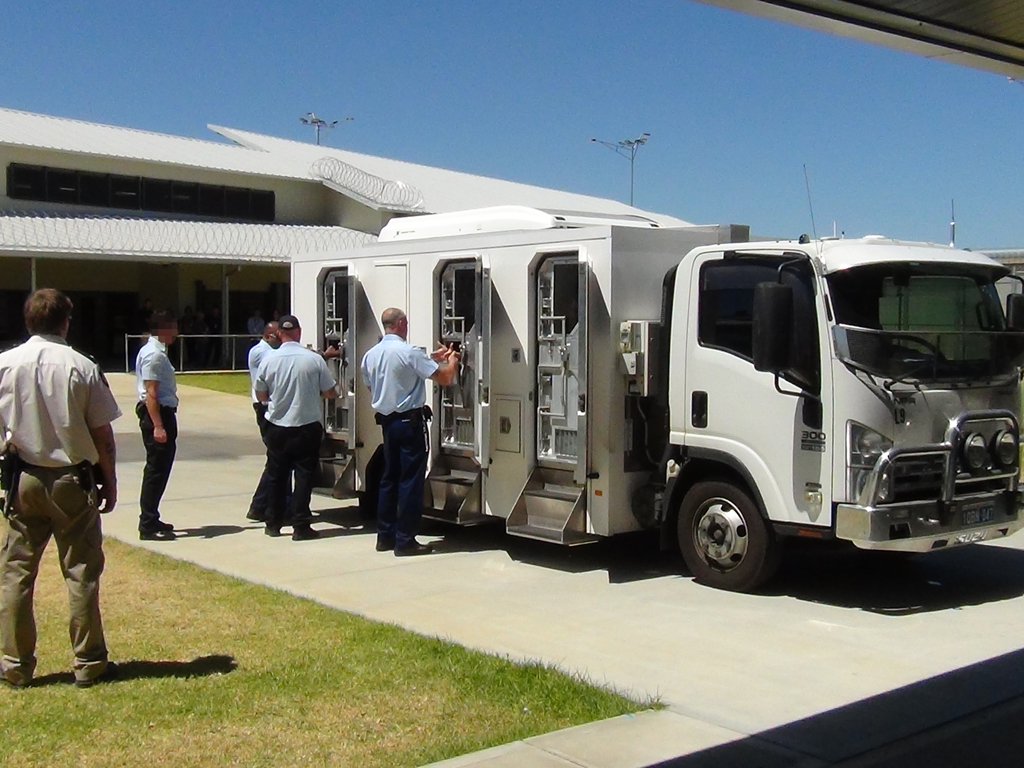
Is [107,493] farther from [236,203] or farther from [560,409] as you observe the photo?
[236,203]

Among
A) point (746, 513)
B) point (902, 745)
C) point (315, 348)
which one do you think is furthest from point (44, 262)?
point (902, 745)

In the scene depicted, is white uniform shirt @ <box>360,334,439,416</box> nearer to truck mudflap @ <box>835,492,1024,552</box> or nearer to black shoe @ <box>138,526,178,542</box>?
black shoe @ <box>138,526,178,542</box>

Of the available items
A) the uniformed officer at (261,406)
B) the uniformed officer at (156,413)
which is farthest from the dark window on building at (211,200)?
the uniformed officer at (156,413)

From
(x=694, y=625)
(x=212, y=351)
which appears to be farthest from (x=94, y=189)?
(x=694, y=625)

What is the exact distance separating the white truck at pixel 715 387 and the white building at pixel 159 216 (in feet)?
75.6

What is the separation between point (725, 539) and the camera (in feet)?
27.6

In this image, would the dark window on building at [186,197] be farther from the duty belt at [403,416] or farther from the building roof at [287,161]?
the duty belt at [403,416]

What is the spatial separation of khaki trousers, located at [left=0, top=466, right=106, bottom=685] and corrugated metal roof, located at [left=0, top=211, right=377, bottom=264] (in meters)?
24.6

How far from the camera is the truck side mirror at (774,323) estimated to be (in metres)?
7.63

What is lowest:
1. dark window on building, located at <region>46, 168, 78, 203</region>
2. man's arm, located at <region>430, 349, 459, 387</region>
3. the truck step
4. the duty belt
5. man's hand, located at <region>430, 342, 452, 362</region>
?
the truck step

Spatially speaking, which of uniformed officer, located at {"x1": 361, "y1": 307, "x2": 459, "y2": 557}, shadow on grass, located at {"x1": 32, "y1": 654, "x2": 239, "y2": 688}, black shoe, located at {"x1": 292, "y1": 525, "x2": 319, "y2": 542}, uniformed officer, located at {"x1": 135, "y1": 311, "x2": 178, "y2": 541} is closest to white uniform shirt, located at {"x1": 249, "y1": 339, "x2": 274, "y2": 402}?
uniformed officer, located at {"x1": 135, "y1": 311, "x2": 178, "y2": 541}

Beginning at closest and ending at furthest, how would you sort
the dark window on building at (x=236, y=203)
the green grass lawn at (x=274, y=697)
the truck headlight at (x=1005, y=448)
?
the green grass lawn at (x=274, y=697)
the truck headlight at (x=1005, y=448)
the dark window on building at (x=236, y=203)

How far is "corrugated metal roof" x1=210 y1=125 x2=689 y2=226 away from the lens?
43531mm

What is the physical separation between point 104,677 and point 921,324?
556 cm
